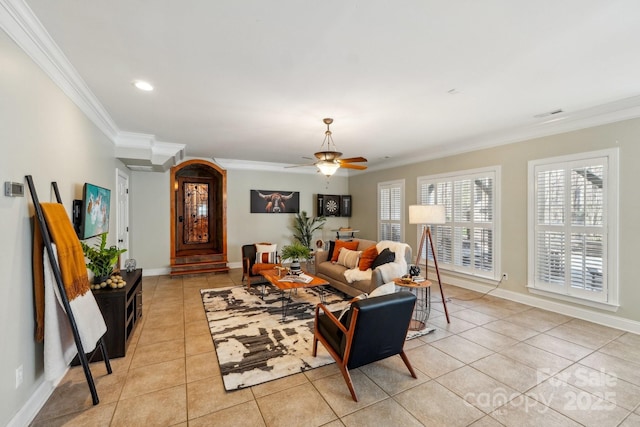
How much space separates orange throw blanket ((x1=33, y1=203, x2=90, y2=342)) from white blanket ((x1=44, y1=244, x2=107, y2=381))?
0.06 m

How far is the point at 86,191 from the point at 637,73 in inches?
224

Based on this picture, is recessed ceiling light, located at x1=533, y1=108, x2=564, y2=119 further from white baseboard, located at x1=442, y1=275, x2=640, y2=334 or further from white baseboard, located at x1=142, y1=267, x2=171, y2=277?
white baseboard, located at x1=142, y1=267, x2=171, y2=277

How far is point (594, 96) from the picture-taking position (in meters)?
3.14

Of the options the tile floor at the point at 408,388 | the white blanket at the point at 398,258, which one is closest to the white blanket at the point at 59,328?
the tile floor at the point at 408,388

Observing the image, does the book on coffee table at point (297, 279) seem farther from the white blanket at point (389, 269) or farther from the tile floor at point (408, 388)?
the tile floor at point (408, 388)

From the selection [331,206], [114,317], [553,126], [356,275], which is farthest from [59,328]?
[331,206]

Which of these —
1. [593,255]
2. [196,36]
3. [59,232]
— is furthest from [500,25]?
[59,232]

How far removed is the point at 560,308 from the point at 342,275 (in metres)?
3.19

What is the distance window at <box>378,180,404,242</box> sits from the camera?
6.77 metres

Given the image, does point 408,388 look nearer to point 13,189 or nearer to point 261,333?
point 261,333

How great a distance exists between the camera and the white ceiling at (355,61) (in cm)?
182

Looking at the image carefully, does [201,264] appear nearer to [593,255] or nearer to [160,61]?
[160,61]

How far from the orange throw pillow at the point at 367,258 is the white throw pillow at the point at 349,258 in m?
0.25

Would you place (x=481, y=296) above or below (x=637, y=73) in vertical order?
below
